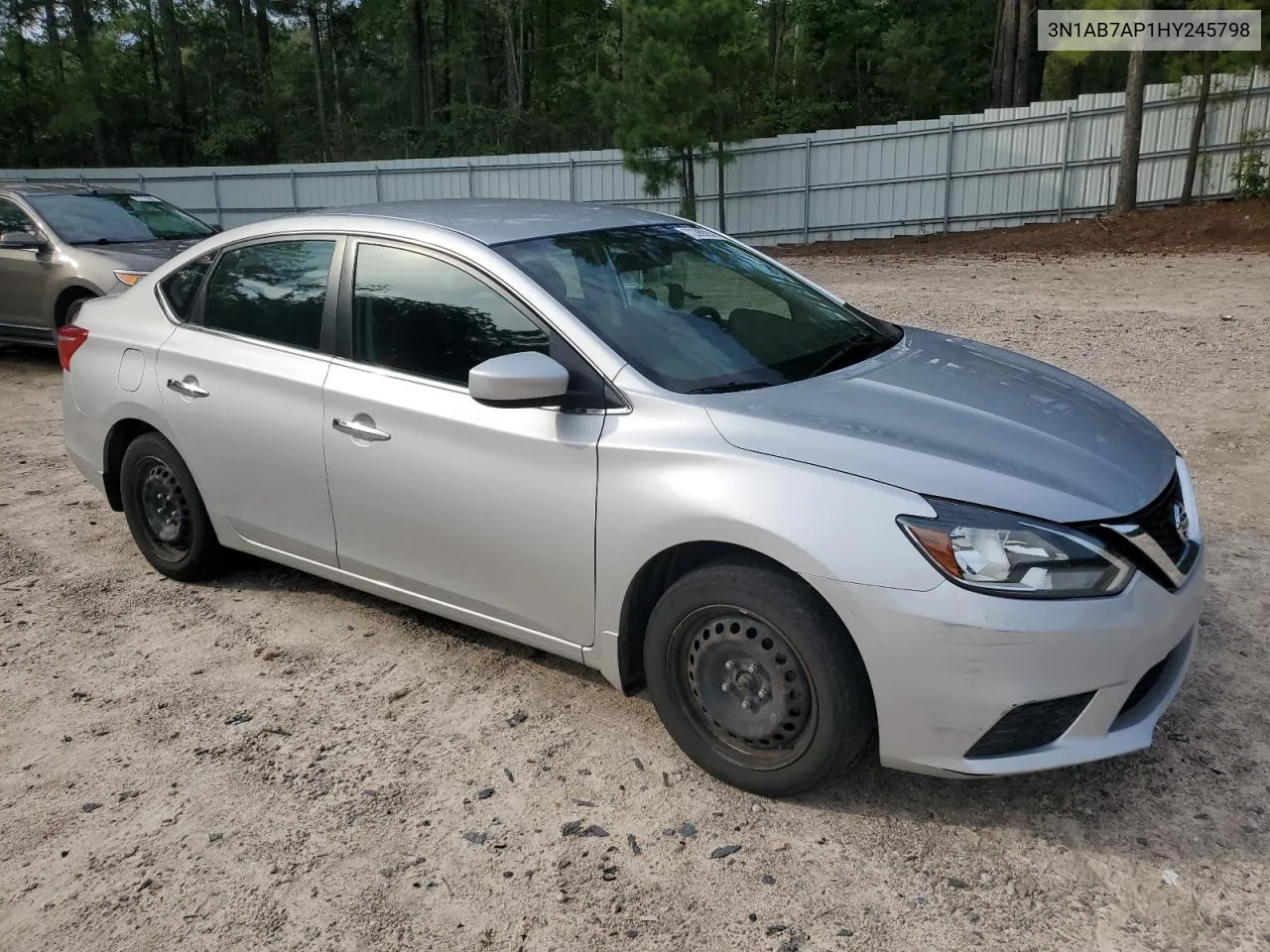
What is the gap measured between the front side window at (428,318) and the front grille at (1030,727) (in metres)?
1.80

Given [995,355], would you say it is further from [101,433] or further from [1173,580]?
[101,433]

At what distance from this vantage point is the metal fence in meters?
18.8

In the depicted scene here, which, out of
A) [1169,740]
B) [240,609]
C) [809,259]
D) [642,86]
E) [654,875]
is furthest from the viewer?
[642,86]

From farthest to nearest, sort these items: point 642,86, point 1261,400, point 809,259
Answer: point 642,86
point 809,259
point 1261,400

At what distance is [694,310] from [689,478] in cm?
91

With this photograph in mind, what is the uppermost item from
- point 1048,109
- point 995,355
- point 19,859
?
point 1048,109

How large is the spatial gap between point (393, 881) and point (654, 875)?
716 mm

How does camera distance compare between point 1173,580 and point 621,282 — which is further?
point 621,282

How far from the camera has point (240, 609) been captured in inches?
184

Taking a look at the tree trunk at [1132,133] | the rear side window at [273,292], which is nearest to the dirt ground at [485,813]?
the rear side window at [273,292]

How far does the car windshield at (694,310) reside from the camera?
3.49m

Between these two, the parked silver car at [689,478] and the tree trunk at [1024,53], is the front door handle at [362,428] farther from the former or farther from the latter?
the tree trunk at [1024,53]

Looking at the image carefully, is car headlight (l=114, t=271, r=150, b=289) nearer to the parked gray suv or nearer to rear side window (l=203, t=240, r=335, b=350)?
the parked gray suv

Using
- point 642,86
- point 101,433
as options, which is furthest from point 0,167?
point 101,433
